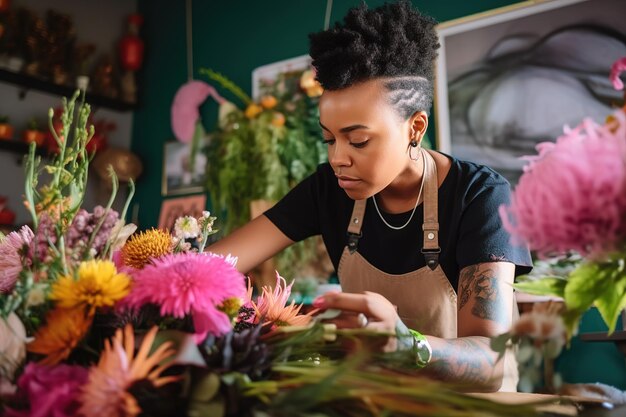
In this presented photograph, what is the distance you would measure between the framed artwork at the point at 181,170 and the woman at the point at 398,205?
92.1 inches

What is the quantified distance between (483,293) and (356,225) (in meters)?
0.50

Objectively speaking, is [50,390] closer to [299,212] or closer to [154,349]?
[154,349]

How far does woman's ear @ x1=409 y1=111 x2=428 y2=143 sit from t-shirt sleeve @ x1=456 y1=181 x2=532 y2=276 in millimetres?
190

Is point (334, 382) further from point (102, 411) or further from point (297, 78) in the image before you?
point (297, 78)

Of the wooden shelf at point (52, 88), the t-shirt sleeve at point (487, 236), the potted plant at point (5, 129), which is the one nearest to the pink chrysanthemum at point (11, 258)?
the t-shirt sleeve at point (487, 236)

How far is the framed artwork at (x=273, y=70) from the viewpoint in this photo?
3.34 metres

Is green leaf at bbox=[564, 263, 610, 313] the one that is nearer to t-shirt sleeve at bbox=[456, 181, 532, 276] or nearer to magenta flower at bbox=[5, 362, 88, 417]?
magenta flower at bbox=[5, 362, 88, 417]

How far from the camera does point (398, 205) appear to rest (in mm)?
1440

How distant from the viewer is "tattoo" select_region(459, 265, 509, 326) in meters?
0.99

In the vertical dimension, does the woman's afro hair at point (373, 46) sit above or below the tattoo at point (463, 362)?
above

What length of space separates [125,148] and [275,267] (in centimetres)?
204

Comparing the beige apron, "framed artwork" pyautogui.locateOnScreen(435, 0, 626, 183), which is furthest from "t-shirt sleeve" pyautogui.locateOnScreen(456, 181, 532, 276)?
"framed artwork" pyautogui.locateOnScreen(435, 0, 626, 183)

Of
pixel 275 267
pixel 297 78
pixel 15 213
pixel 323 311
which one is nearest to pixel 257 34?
pixel 297 78

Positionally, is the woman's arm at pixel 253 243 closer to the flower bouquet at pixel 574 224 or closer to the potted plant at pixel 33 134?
the flower bouquet at pixel 574 224
